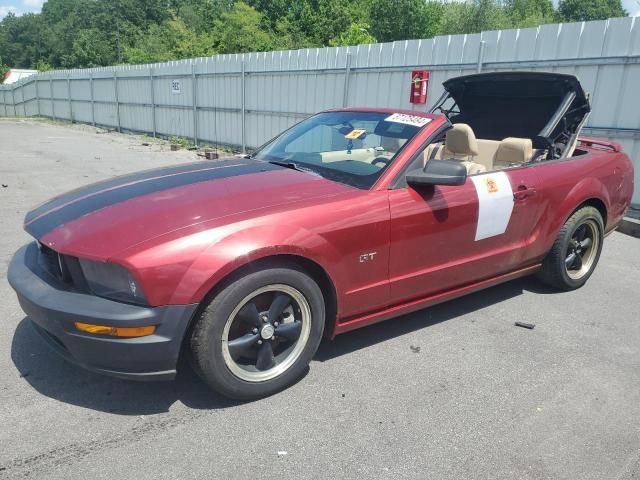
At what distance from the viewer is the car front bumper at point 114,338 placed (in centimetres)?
238

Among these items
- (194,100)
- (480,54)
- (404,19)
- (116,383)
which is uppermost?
(404,19)

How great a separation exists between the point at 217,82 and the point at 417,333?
12762mm

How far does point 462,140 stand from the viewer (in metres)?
4.36

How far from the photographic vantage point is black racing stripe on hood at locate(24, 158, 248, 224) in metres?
3.23

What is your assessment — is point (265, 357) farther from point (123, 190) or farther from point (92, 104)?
point (92, 104)

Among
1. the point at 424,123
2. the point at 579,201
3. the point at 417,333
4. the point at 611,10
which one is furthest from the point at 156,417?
the point at 611,10

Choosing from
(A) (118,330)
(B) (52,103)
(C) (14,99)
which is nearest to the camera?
(A) (118,330)

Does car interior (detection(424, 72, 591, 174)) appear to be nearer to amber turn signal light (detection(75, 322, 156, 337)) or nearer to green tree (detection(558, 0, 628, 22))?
amber turn signal light (detection(75, 322, 156, 337))

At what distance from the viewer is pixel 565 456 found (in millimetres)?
2461

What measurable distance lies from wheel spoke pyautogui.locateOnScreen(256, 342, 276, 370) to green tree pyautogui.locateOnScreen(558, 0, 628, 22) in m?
81.3

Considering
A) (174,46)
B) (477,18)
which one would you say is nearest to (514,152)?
(477,18)

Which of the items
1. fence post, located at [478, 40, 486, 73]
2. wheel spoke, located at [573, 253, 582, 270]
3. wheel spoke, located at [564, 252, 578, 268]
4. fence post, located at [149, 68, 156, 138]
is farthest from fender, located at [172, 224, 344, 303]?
fence post, located at [149, 68, 156, 138]

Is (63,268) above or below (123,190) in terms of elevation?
below

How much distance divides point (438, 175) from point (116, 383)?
225cm
